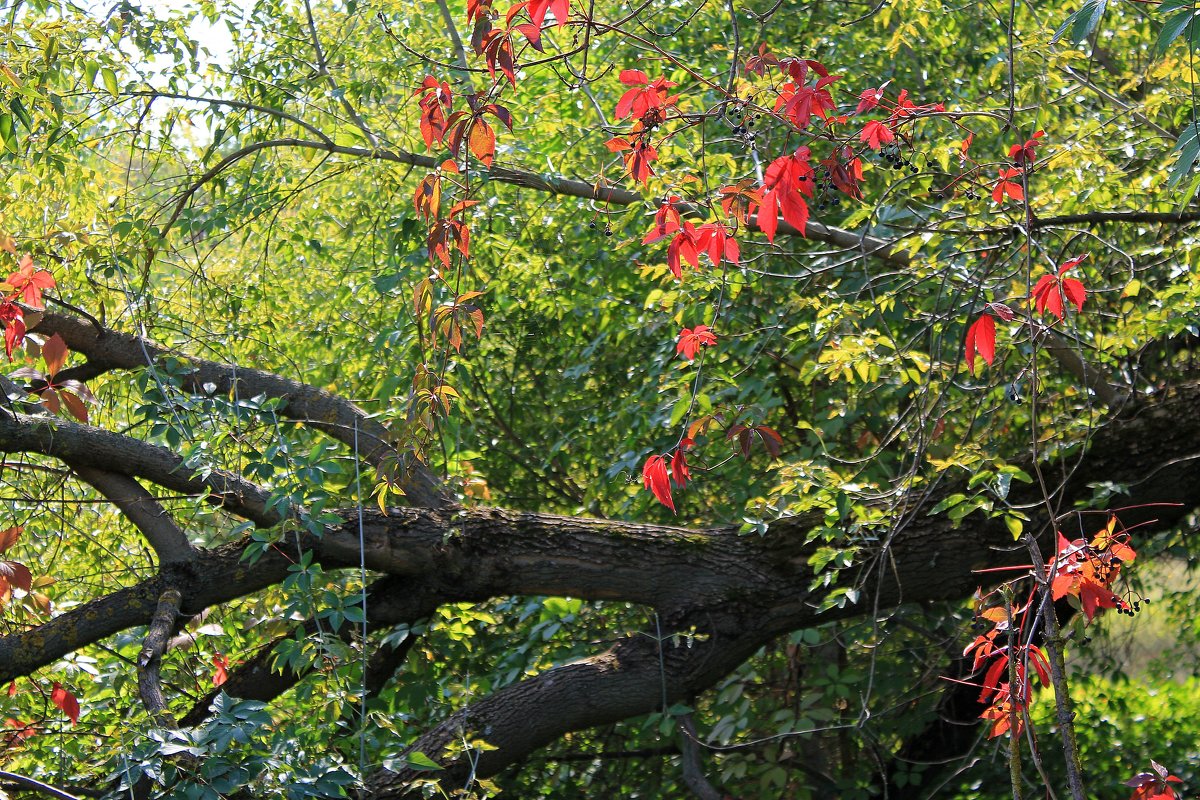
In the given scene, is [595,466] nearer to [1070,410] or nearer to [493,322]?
[493,322]

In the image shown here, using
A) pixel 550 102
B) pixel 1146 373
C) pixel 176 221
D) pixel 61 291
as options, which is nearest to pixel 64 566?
pixel 61 291

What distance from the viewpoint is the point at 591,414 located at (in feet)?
14.3

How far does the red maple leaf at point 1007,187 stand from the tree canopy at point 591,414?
0.04 meters

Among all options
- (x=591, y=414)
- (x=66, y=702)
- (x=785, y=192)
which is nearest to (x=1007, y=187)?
(x=785, y=192)

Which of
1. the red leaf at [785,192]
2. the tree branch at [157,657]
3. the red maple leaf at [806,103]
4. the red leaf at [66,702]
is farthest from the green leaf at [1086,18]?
the red leaf at [66,702]

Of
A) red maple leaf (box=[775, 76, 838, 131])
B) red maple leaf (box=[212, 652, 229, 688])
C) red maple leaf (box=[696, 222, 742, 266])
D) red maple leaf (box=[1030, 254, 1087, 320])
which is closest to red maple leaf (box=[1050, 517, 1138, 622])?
red maple leaf (box=[1030, 254, 1087, 320])

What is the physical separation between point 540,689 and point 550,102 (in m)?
2.31

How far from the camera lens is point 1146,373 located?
3.83 metres

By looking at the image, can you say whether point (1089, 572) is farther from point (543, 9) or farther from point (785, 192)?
point (543, 9)

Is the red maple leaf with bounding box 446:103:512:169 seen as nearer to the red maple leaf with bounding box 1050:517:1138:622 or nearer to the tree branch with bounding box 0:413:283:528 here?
the red maple leaf with bounding box 1050:517:1138:622

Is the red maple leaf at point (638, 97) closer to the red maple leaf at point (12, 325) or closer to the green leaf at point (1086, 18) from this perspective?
the green leaf at point (1086, 18)

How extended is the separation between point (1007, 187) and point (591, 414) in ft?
6.51

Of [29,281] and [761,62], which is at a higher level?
[29,281]

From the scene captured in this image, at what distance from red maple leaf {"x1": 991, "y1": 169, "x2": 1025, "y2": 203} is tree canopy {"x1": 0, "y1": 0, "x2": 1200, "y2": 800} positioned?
0.04 m
